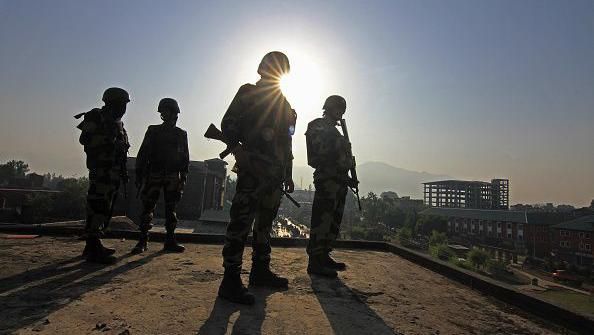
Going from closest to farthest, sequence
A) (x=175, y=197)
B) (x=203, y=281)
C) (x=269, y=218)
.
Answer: (x=203, y=281)
(x=269, y=218)
(x=175, y=197)

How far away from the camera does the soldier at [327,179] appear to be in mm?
3850

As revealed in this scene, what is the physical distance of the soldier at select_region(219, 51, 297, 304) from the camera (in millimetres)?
2680

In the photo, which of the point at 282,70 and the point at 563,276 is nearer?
the point at 282,70

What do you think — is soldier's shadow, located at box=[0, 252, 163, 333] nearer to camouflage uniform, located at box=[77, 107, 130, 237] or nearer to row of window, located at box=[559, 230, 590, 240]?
camouflage uniform, located at box=[77, 107, 130, 237]

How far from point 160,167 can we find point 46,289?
2371mm

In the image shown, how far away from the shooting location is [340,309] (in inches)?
93.0

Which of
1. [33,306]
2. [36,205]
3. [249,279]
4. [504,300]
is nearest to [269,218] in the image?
[249,279]

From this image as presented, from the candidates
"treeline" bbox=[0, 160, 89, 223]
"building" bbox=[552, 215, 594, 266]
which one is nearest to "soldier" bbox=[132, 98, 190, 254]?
"treeline" bbox=[0, 160, 89, 223]

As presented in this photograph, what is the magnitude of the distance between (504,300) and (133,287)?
3.43m

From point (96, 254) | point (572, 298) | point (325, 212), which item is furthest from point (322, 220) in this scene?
point (572, 298)

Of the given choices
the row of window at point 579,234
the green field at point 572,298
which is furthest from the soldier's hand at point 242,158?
the row of window at point 579,234

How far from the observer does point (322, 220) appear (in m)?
3.89

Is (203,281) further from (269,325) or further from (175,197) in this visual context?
(175,197)

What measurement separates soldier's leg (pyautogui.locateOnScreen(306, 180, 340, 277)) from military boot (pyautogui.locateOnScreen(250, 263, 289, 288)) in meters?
0.81
